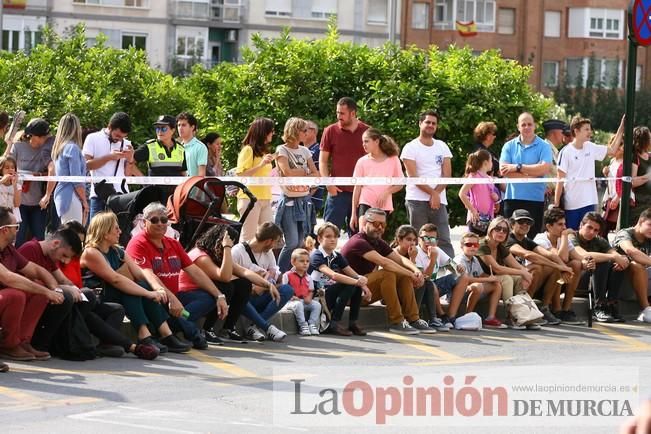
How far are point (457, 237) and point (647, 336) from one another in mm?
16218

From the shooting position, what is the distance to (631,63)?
16547 mm

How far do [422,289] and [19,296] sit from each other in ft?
15.0

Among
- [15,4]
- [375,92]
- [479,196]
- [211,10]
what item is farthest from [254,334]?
[211,10]

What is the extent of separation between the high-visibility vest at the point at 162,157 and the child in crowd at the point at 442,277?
2682mm

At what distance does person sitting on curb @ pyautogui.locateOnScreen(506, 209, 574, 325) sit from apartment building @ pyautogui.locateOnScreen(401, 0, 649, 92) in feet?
207

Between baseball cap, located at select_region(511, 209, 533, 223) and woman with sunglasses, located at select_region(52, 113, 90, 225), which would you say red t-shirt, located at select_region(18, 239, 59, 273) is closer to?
woman with sunglasses, located at select_region(52, 113, 90, 225)

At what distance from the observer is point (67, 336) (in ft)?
38.7

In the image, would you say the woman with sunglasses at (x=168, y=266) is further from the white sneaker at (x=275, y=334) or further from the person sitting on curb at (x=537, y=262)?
the person sitting on curb at (x=537, y=262)

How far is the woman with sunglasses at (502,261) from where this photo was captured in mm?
15141

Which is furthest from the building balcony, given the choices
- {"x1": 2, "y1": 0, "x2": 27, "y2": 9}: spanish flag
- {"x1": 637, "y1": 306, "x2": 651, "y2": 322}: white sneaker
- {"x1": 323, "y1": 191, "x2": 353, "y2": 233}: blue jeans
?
{"x1": 637, "y1": 306, "x2": 651, "y2": 322}: white sneaker

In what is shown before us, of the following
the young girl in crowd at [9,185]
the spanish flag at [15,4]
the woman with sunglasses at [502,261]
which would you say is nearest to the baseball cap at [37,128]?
the young girl in crowd at [9,185]

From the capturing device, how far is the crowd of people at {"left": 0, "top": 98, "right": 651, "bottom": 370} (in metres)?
12.1

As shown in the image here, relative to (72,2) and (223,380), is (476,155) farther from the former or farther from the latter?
(72,2)

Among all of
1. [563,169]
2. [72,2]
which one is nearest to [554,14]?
[72,2]
